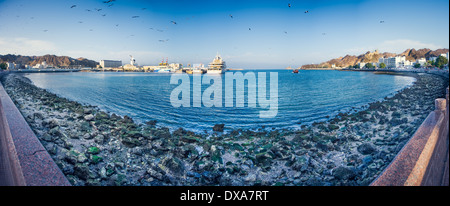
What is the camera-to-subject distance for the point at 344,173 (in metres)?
2.96

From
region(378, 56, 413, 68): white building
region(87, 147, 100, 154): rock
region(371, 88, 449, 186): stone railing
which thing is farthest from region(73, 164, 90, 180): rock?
region(378, 56, 413, 68): white building

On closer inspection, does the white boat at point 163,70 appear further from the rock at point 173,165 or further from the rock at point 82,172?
the rock at point 82,172

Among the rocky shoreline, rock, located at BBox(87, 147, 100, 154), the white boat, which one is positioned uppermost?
the white boat

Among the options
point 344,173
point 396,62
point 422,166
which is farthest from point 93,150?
point 396,62

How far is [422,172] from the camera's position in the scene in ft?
6.23

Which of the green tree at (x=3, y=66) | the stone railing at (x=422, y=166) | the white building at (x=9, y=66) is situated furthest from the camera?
the white building at (x=9, y=66)

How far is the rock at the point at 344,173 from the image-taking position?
2.89 m

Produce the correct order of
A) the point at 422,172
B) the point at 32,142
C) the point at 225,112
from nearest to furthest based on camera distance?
the point at 422,172, the point at 32,142, the point at 225,112

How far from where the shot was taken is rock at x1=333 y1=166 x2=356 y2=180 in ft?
9.50

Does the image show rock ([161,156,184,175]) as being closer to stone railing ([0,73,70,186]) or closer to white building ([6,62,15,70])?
stone railing ([0,73,70,186])

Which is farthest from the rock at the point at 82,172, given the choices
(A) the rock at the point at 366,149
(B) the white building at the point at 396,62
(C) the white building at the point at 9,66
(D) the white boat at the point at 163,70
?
(D) the white boat at the point at 163,70
